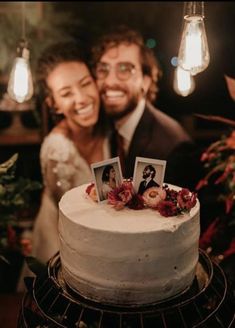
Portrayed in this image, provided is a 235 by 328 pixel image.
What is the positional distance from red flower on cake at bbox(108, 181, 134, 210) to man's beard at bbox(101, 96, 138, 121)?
4.59 ft

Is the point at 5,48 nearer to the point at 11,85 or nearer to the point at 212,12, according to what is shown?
the point at 11,85

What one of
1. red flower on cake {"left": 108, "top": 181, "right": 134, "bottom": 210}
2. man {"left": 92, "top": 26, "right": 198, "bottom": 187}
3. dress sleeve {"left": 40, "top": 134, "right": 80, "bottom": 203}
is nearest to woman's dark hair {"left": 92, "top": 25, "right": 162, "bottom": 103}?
man {"left": 92, "top": 26, "right": 198, "bottom": 187}

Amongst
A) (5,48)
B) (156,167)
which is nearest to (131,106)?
(5,48)

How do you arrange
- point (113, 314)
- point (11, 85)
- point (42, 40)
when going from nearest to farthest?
point (113, 314) < point (11, 85) < point (42, 40)

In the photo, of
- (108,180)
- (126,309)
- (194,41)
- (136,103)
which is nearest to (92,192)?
(108,180)

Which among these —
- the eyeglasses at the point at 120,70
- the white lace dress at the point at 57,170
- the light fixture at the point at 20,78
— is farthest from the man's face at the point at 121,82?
the light fixture at the point at 20,78

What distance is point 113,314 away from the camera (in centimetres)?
182

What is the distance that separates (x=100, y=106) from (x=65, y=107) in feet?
0.84

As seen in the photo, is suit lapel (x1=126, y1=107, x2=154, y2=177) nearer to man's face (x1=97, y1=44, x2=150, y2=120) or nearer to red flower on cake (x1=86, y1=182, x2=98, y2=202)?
man's face (x1=97, y1=44, x2=150, y2=120)

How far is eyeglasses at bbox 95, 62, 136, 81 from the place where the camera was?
10.7ft

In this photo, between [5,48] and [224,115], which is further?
[224,115]

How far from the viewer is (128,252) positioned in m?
1.79

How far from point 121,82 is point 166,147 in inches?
22.5

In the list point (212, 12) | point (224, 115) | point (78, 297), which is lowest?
point (78, 297)
